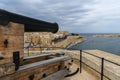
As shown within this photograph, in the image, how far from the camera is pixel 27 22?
4074mm

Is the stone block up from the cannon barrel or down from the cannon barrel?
down

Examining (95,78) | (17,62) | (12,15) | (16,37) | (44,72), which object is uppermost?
(12,15)

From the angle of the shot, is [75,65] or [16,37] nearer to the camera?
[16,37]

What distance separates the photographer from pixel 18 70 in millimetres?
3709

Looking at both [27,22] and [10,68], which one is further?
[27,22]

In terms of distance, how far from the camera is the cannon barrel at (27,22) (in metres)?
3.44

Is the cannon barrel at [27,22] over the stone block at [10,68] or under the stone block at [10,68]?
over

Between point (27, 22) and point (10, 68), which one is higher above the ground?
point (27, 22)

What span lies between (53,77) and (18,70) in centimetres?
131

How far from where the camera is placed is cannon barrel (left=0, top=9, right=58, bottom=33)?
11.3ft

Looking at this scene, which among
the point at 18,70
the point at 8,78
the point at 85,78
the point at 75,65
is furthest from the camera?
the point at 75,65

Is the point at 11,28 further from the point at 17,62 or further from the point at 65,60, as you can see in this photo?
the point at 65,60

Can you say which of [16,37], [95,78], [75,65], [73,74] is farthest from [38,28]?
[75,65]

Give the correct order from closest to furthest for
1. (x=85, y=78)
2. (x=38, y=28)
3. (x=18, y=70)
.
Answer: (x=18, y=70), (x=38, y=28), (x=85, y=78)
